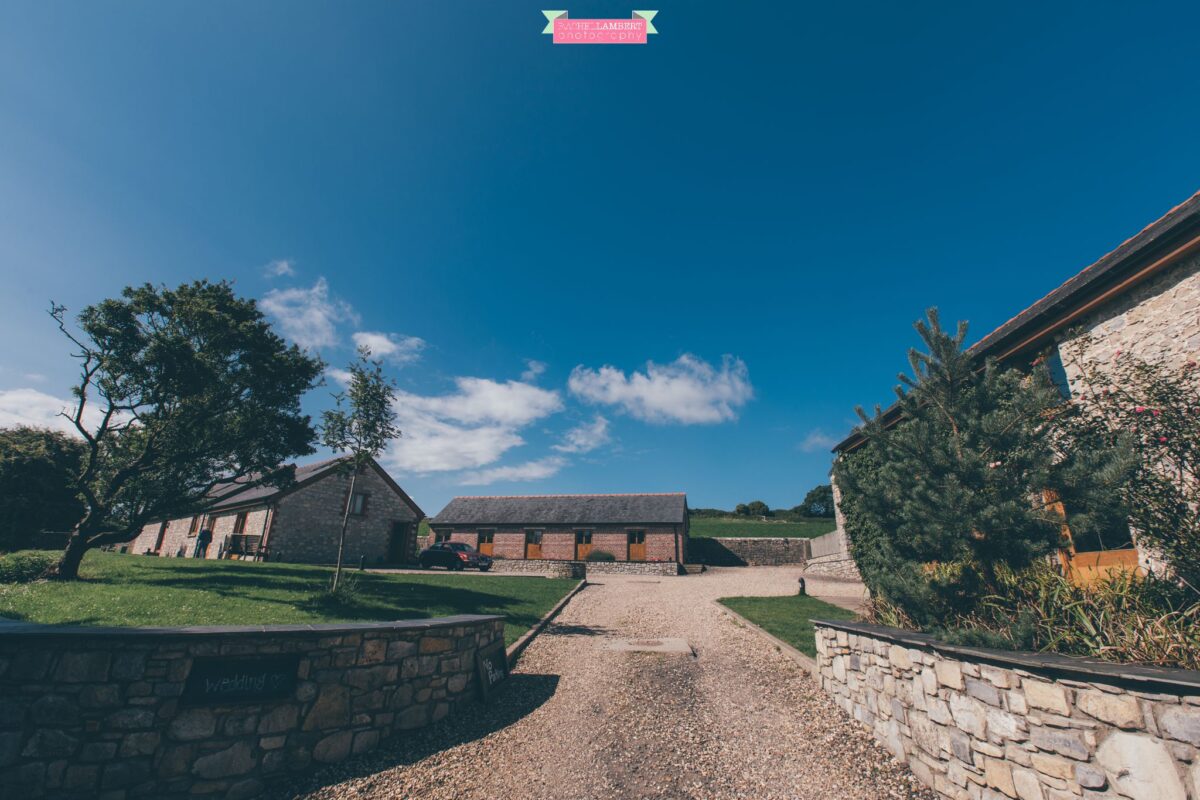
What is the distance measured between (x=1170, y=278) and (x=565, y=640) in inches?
483

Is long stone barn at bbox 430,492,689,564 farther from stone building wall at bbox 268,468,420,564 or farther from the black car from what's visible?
stone building wall at bbox 268,468,420,564

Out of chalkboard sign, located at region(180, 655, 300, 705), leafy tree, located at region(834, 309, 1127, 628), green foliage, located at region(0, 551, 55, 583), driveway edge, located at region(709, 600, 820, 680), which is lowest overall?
driveway edge, located at region(709, 600, 820, 680)

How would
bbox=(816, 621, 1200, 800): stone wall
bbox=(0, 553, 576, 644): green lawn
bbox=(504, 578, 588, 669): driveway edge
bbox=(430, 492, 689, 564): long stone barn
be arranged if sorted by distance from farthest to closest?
bbox=(430, 492, 689, 564): long stone barn → bbox=(504, 578, 588, 669): driveway edge → bbox=(0, 553, 576, 644): green lawn → bbox=(816, 621, 1200, 800): stone wall

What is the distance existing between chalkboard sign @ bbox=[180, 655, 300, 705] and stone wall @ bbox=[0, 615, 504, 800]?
50 mm

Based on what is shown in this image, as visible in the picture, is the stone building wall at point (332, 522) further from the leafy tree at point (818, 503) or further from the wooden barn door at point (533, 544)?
the leafy tree at point (818, 503)

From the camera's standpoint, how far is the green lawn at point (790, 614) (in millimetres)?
9516

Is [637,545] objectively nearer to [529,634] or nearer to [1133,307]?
[529,634]

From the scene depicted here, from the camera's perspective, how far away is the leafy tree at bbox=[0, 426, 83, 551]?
24109mm

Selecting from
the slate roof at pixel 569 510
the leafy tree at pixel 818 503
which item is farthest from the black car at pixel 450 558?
the leafy tree at pixel 818 503

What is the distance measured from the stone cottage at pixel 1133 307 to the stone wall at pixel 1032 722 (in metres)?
4.50

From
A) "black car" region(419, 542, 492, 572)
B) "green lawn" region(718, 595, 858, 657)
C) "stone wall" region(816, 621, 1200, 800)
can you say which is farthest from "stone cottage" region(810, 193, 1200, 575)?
"black car" region(419, 542, 492, 572)

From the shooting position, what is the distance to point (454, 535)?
35.4 m

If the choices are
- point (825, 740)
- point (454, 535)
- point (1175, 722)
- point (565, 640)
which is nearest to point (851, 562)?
point (565, 640)

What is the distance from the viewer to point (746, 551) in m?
34.5
